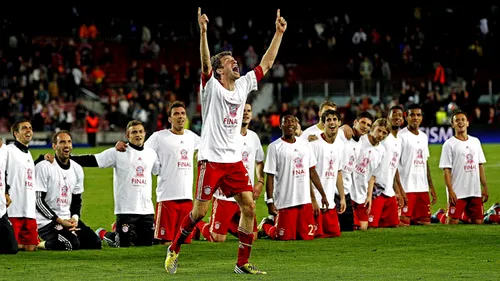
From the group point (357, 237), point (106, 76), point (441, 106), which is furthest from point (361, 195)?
point (106, 76)

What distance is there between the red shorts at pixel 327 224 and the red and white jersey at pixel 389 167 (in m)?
1.65

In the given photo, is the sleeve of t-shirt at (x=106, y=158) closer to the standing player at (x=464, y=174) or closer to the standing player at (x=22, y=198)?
the standing player at (x=22, y=198)

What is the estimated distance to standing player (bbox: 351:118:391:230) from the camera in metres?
17.1

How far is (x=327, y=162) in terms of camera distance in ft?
53.0

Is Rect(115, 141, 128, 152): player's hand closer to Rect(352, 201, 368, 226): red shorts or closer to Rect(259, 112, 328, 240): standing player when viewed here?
Rect(259, 112, 328, 240): standing player

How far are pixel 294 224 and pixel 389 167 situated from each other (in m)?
2.48

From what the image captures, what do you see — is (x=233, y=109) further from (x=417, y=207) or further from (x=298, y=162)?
(x=417, y=207)

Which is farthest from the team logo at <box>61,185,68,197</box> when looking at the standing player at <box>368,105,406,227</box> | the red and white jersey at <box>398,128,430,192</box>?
the red and white jersey at <box>398,128,430,192</box>

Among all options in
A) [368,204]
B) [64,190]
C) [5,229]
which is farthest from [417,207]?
[5,229]

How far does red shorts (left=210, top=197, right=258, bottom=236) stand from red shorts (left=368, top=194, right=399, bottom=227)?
8.51 ft

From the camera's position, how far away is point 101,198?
23.3m

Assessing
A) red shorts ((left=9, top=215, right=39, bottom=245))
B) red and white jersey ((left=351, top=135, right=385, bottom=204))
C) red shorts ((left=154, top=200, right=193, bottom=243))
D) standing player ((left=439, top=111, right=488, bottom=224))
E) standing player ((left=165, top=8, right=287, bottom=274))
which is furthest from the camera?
standing player ((left=439, top=111, right=488, bottom=224))

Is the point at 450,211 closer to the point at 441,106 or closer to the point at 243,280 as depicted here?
the point at 243,280

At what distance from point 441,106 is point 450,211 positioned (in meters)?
21.4
